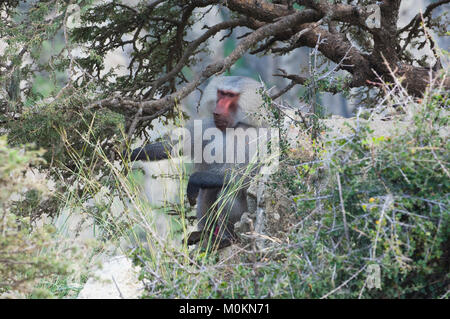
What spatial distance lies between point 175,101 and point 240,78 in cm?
97

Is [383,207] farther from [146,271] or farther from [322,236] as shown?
[146,271]

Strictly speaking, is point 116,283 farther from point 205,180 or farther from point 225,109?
point 225,109

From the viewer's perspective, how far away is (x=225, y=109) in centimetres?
508

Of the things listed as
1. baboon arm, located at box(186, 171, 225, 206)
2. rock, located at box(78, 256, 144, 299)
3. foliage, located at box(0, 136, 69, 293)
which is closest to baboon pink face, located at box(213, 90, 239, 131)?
baboon arm, located at box(186, 171, 225, 206)

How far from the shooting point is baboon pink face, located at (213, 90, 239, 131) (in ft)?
16.7

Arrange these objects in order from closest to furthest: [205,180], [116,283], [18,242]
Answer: [18,242] < [116,283] < [205,180]

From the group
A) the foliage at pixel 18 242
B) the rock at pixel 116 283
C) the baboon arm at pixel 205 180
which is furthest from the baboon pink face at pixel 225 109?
the foliage at pixel 18 242

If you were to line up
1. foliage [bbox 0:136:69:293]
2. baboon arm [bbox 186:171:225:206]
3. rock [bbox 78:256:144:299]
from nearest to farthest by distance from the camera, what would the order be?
foliage [bbox 0:136:69:293], rock [bbox 78:256:144:299], baboon arm [bbox 186:171:225:206]

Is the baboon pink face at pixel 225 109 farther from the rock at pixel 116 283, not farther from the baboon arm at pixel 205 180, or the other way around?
the rock at pixel 116 283

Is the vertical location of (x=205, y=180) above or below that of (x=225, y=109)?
below

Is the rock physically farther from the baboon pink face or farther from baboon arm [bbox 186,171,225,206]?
the baboon pink face

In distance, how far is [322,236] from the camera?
3.01 m

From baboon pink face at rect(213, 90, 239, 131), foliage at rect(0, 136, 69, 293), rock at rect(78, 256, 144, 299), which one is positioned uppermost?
baboon pink face at rect(213, 90, 239, 131)

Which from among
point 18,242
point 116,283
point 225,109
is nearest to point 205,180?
point 225,109
